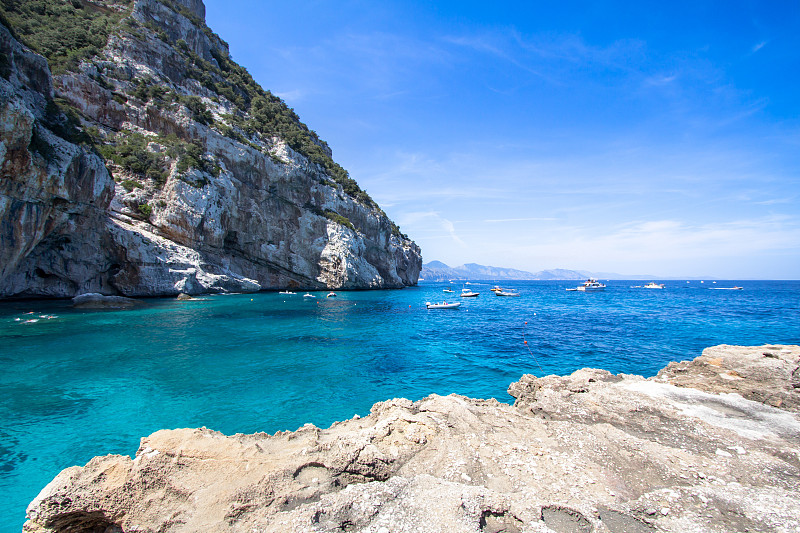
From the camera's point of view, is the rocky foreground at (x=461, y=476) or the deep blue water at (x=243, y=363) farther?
the deep blue water at (x=243, y=363)

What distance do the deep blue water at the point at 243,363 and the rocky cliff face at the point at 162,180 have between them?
6.93m

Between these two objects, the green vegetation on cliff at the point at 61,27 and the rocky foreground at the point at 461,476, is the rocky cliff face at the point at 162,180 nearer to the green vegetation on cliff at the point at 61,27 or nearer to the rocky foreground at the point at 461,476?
the green vegetation on cliff at the point at 61,27

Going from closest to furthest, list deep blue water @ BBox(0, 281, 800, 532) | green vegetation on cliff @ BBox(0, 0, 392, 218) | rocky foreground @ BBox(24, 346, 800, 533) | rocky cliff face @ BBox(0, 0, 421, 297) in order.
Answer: rocky foreground @ BBox(24, 346, 800, 533)
deep blue water @ BBox(0, 281, 800, 532)
rocky cliff face @ BBox(0, 0, 421, 297)
green vegetation on cliff @ BBox(0, 0, 392, 218)

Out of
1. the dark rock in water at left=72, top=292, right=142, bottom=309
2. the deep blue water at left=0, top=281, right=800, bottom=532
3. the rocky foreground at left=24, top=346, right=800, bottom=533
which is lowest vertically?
the deep blue water at left=0, top=281, right=800, bottom=532

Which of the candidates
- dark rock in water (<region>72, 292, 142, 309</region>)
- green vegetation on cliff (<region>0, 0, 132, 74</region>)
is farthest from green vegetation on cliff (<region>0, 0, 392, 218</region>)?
dark rock in water (<region>72, 292, 142, 309</region>)

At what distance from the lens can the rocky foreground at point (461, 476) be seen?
165 inches

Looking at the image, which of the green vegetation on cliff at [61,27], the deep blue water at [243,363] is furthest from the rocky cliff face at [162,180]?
the deep blue water at [243,363]

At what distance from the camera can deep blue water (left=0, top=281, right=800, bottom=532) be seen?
30.6 ft

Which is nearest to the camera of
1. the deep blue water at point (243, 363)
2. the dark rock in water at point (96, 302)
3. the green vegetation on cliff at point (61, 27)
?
the deep blue water at point (243, 363)

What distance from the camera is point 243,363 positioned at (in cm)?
1571

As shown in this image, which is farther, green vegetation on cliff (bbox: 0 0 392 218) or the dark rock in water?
green vegetation on cliff (bbox: 0 0 392 218)

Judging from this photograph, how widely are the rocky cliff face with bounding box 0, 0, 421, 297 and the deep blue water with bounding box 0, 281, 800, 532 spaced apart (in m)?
6.93

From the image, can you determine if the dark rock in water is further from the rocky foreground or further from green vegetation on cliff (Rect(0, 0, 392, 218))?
the rocky foreground

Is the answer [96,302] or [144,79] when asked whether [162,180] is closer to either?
[144,79]
